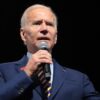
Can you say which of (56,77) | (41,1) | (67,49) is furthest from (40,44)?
(67,49)

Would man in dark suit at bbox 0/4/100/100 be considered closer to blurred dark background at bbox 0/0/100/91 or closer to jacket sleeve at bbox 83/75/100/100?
jacket sleeve at bbox 83/75/100/100

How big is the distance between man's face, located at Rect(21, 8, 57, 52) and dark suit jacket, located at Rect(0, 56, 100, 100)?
0.14m

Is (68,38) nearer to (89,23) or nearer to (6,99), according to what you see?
(89,23)

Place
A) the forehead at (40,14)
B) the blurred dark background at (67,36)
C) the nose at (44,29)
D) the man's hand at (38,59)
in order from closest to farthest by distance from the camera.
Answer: the man's hand at (38,59)
the nose at (44,29)
the forehead at (40,14)
the blurred dark background at (67,36)

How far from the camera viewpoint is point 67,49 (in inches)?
149

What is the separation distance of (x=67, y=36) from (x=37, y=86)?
5.95 feet

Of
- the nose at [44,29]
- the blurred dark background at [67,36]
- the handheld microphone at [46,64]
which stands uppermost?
the nose at [44,29]

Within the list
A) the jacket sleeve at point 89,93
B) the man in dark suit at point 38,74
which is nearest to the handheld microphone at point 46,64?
the man in dark suit at point 38,74

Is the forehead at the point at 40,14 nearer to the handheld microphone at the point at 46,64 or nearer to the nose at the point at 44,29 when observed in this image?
the nose at the point at 44,29

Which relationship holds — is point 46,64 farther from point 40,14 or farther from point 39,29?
point 40,14

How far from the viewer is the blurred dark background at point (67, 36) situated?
12.0 feet

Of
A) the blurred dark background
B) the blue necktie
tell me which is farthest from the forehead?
the blurred dark background

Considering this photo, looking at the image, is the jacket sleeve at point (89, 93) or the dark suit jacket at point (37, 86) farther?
the jacket sleeve at point (89, 93)

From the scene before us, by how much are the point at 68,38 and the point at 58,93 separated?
177 centimetres
